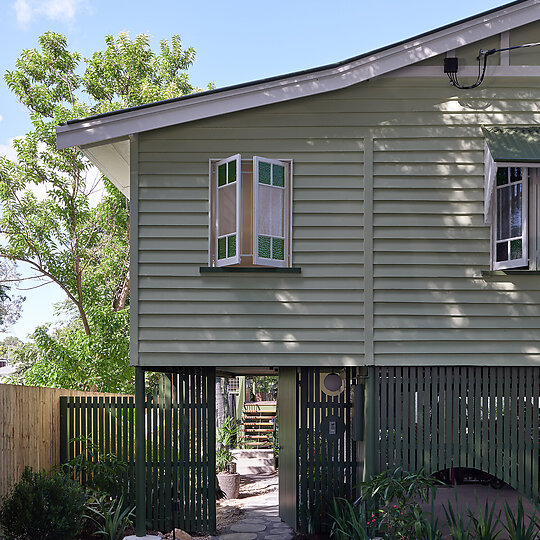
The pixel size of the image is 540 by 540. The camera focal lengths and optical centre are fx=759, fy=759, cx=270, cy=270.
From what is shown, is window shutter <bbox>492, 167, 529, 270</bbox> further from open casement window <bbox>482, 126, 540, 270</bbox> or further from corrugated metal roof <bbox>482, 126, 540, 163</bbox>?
corrugated metal roof <bbox>482, 126, 540, 163</bbox>

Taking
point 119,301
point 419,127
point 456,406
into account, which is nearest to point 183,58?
point 119,301

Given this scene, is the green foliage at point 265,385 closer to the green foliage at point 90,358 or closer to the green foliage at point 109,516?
the green foliage at point 90,358

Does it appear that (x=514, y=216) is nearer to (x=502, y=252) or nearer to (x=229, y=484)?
(x=502, y=252)

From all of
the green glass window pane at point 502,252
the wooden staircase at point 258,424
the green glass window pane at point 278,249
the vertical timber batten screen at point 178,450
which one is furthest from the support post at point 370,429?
the wooden staircase at point 258,424

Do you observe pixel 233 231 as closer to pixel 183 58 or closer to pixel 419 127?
pixel 419 127

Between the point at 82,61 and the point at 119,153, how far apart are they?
35.9 feet

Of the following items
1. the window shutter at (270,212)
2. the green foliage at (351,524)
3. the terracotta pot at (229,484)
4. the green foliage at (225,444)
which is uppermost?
the window shutter at (270,212)

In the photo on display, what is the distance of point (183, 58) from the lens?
2036 cm

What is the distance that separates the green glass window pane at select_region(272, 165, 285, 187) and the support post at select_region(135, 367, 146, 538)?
8.75 feet

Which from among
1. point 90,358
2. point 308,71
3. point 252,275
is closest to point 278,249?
point 252,275

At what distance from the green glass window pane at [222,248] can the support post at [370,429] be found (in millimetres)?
2092

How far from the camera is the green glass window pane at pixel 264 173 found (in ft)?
27.7

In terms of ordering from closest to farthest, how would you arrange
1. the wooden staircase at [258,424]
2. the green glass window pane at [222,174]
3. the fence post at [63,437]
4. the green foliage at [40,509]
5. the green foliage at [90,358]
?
1. the green foliage at [40,509]
2. the green glass window pane at [222,174]
3. the fence post at [63,437]
4. the green foliage at [90,358]
5. the wooden staircase at [258,424]

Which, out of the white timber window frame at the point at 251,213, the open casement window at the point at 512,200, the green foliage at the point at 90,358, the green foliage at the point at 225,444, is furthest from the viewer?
the green foliage at the point at 90,358
